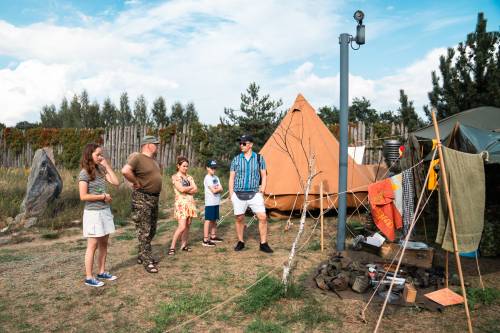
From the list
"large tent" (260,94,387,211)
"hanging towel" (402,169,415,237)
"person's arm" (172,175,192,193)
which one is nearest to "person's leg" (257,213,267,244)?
"person's arm" (172,175,192,193)

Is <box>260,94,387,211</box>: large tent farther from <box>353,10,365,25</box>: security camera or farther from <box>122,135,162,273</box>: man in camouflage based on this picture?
<box>122,135,162,273</box>: man in camouflage

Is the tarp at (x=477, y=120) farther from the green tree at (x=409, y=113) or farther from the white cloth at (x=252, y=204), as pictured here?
the white cloth at (x=252, y=204)

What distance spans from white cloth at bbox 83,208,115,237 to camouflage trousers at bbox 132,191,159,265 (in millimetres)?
485

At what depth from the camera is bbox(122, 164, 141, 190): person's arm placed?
170 inches

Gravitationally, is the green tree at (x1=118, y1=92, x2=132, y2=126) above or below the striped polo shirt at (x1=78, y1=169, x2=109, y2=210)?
above

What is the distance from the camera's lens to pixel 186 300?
153 inches

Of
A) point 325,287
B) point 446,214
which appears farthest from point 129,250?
point 446,214

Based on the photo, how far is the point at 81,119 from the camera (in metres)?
30.0

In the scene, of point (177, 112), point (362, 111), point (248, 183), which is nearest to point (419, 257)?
point (248, 183)

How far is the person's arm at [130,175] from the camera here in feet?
14.2

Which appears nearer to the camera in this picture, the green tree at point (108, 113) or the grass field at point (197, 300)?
the grass field at point (197, 300)

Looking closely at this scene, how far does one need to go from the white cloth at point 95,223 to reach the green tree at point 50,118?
30609 mm

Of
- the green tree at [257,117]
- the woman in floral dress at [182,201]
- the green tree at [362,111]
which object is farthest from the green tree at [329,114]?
the woman in floral dress at [182,201]

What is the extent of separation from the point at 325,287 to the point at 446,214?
1391 mm
